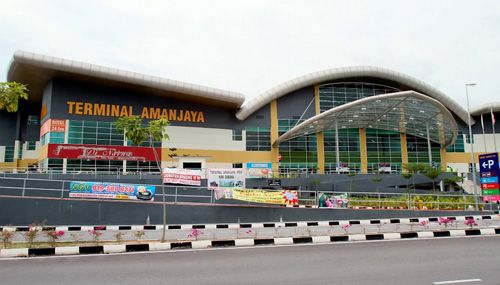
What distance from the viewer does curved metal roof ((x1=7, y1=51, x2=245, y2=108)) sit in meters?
34.3

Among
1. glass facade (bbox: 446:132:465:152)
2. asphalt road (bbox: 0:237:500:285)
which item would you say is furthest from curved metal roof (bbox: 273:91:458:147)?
asphalt road (bbox: 0:237:500:285)

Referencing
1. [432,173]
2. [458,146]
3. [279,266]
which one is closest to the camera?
[279,266]

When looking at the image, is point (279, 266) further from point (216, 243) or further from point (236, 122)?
point (236, 122)

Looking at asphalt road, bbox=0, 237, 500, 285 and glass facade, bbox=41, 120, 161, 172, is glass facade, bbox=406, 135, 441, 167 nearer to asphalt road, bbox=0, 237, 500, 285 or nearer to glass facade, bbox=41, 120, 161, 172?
glass facade, bbox=41, 120, 161, 172

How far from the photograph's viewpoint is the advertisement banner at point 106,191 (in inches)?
701

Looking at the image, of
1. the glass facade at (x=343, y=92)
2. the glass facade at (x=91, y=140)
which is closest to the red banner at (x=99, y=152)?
the glass facade at (x=91, y=140)

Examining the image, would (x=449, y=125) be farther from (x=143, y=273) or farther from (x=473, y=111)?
(x=143, y=273)

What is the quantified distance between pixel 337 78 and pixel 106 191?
35.8 meters

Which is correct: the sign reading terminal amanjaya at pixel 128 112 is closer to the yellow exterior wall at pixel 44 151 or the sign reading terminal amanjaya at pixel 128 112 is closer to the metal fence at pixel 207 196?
the yellow exterior wall at pixel 44 151

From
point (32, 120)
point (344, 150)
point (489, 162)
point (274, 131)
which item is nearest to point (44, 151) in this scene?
point (32, 120)

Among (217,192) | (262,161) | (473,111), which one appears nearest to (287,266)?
(217,192)

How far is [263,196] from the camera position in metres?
19.3

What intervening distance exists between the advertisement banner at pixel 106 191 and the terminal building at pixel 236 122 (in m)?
20.6

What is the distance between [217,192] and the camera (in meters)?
19.2
